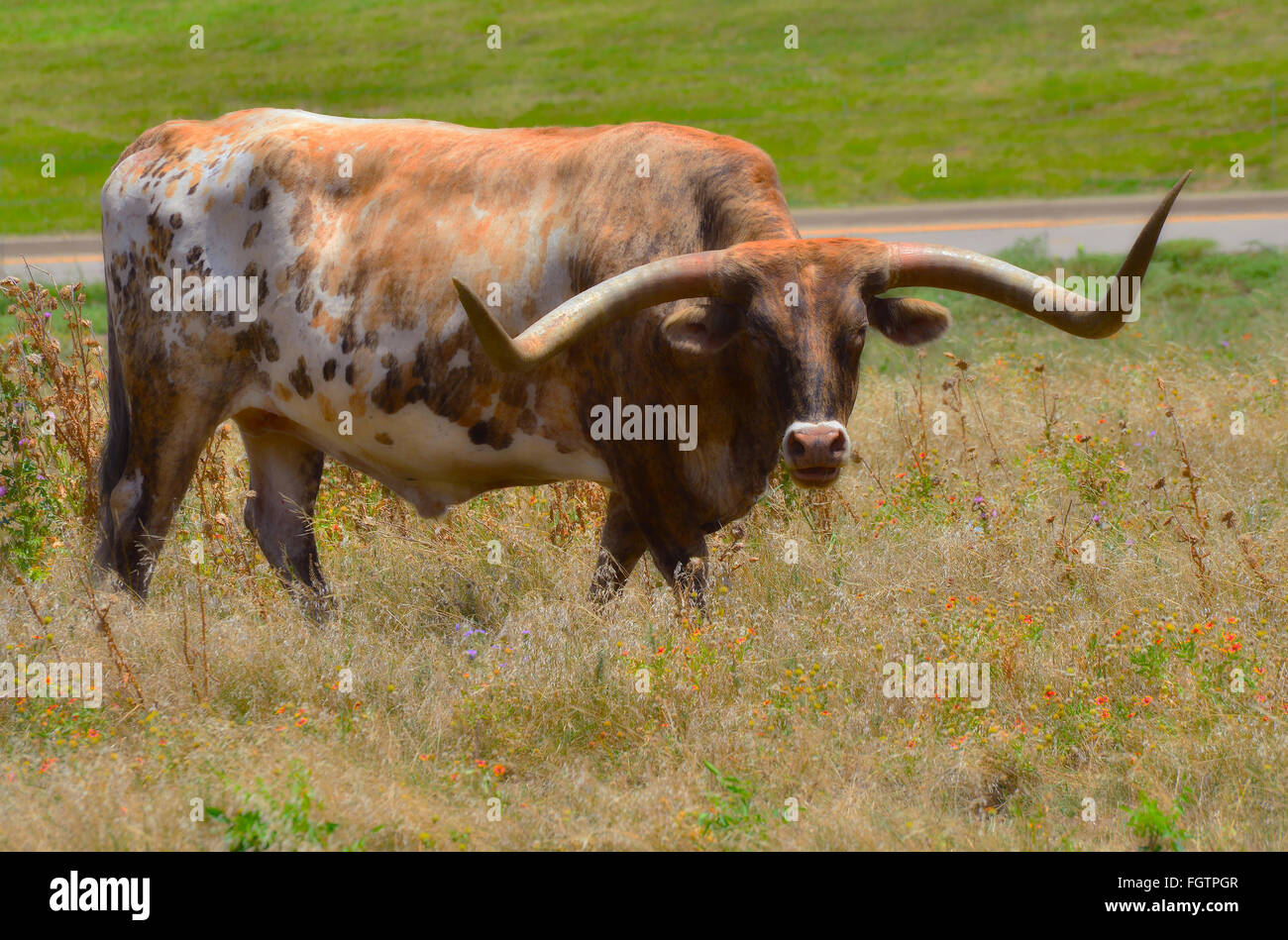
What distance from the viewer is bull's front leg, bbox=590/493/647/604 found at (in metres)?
5.91

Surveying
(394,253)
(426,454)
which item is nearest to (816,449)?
(426,454)

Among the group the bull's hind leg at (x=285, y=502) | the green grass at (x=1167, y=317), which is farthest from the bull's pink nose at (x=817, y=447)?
the green grass at (x=1167, y=317)

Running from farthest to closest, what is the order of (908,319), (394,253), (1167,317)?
(1167,317) → (394,253) → (908,319)

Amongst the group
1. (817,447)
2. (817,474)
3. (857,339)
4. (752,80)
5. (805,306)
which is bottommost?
(817,474)

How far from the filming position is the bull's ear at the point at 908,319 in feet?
17.0

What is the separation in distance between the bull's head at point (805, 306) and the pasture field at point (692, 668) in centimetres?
84

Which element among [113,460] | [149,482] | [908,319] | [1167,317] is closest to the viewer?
[908,319]

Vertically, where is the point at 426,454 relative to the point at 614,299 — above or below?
below

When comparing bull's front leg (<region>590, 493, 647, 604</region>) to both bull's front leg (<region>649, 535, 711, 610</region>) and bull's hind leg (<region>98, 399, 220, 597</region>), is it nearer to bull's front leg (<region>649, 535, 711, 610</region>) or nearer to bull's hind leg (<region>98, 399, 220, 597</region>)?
bull's front leg (<region>649, 535, 711, 610</region>)

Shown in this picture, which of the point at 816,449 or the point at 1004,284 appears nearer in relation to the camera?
the point at 816,449

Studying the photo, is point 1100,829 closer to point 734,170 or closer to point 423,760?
point 423,760

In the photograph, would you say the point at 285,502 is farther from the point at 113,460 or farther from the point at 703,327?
the point at 703,327

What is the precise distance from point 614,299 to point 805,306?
0.63 metres

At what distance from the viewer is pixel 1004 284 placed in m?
5.00
